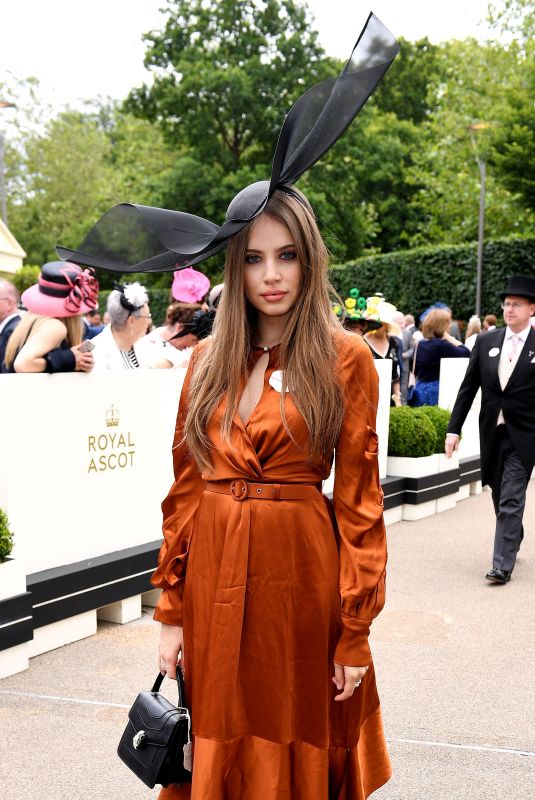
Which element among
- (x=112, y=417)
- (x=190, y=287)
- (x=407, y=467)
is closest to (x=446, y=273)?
(x=407, y=467)

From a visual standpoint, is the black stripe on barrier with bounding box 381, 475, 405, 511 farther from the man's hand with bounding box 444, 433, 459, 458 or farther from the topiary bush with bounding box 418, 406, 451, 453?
the man's hand with bounding box 444, 433, 459, 458

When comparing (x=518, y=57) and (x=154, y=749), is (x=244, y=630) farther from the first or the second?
(x=518, y=57)

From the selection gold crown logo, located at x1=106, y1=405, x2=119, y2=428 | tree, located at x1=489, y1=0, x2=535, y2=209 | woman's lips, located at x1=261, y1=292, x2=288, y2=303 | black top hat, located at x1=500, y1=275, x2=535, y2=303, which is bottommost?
gold crown logo, located at x1=106, y1=405, x2=119, y2=428

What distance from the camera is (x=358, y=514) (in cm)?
246

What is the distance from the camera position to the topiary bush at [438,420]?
31.4 feet

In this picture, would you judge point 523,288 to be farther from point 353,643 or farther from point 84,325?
point 353,643

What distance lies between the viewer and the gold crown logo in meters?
5.72

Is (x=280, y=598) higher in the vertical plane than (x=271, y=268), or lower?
lower

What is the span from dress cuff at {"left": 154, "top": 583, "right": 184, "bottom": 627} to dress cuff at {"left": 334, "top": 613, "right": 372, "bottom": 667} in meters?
0.48

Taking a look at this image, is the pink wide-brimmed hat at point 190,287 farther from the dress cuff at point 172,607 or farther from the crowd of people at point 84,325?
the dress cuff at point 172,607

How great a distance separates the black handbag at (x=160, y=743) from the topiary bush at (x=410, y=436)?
22.2 ft

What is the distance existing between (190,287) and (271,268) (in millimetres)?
5196

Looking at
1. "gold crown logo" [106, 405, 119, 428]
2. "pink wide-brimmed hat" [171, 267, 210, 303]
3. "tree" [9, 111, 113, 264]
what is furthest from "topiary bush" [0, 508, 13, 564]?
"tree" [9, 111, 113, 264]

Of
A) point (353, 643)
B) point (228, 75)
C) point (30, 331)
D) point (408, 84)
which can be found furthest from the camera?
point (408, 84)
